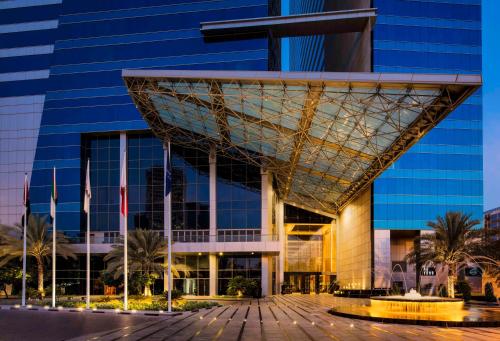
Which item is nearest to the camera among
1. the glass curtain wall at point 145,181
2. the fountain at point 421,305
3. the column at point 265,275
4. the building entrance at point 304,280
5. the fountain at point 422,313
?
the fountain at point 422,313

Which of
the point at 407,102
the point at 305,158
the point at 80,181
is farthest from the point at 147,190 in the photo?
the point at 407,102

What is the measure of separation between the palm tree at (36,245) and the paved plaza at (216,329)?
2404cm

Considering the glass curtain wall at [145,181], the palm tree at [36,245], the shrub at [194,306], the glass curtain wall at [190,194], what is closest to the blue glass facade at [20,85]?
the palm tree at [36,245]

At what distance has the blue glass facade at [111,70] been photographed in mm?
65000

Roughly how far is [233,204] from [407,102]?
30122 mm

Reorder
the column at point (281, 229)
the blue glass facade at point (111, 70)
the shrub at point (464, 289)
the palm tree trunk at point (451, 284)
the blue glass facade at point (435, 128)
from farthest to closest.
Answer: the column at point (281, 229) → the blue glass facade at point (435, 128) → the blue glass facade at point (111, 70) → the shrub at point (464, 289) → the palm tree trunk at point (451, 284)

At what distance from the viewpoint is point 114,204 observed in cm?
6631

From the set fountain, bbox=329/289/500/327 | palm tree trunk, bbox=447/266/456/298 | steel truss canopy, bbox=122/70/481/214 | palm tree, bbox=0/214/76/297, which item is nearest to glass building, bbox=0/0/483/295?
steel truss canopy, bbox=122/70/481/214

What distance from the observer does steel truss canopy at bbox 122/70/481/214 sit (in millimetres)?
35188

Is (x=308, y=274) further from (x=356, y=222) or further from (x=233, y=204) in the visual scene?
(x=233, y=204)

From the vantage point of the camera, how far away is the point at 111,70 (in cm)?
6625

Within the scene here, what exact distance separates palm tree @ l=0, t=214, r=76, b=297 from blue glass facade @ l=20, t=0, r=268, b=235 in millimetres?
5378

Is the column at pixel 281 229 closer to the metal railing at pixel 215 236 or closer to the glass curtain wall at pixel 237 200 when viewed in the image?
the glass curtain wall at pixel 237 200

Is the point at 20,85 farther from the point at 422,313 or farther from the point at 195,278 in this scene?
the point at 422,313
